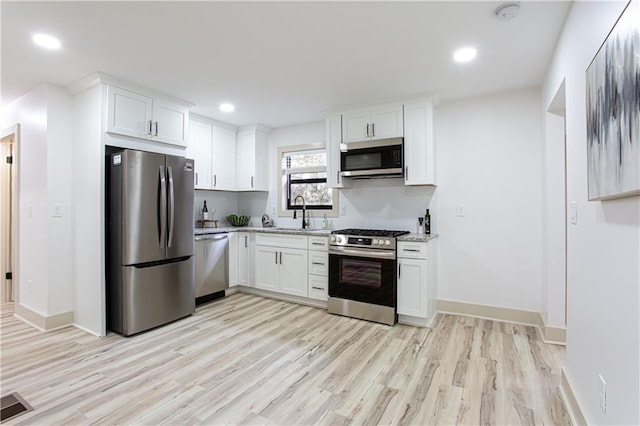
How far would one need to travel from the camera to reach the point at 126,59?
8.64ft

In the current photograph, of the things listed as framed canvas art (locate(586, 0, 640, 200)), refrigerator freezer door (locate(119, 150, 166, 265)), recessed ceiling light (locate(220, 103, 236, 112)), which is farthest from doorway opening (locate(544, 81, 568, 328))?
refrigerator freezer door (locate(119, 150, 166, 265))

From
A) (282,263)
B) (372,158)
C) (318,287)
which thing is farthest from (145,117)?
(318,287)

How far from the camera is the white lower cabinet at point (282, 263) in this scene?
4016mm

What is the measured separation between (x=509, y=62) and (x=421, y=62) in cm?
74

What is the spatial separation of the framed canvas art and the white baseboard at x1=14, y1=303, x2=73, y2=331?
14.4 feet

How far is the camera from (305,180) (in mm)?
4738

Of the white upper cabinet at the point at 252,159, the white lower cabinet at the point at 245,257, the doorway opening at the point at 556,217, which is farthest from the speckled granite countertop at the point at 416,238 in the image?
the white upper cabinet at the point at 252,159

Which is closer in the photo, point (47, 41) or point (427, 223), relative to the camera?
point (47, 41)

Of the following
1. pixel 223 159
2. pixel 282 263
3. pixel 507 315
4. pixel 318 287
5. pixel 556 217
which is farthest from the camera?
pixel 223 159

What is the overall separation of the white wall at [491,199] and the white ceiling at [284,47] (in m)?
0.29

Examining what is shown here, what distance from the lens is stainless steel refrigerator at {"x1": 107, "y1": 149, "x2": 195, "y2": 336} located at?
299 centimetres

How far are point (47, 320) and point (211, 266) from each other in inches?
64.2

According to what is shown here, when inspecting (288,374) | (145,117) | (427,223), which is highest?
(145,117)

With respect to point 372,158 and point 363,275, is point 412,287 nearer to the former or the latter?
point 363,275
